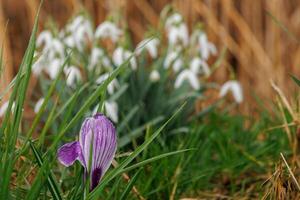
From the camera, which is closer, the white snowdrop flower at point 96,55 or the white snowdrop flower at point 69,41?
the white snowdrop flower at point 96,55

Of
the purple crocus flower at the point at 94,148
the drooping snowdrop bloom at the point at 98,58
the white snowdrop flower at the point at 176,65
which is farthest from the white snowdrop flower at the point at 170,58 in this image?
the purple crocus flower at the point at 94,148

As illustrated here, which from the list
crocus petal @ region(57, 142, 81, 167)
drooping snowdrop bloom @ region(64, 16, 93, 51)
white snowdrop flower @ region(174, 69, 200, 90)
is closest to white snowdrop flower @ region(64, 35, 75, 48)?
A: drooping snowdrop bloom @ region(64, 16, 93, 51)

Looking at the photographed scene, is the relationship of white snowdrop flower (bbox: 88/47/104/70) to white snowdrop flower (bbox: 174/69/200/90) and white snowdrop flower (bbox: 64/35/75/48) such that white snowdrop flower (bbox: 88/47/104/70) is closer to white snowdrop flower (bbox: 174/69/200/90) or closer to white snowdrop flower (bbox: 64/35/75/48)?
white snowdrop flower (bbox: 64/35/75/48)

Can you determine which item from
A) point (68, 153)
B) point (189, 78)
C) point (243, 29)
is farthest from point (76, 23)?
point (68, 153)

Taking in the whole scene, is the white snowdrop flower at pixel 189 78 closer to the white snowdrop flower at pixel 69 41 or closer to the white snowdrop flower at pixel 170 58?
the white snowdrop flower at pixel 170 58

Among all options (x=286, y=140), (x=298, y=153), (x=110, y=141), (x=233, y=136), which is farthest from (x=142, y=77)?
(x=110, y=141)

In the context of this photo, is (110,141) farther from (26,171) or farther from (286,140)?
(286,140)

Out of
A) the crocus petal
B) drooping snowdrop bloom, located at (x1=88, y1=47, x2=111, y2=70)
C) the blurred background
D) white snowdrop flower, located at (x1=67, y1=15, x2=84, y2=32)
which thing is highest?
the crocus petal
